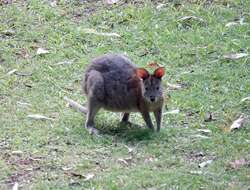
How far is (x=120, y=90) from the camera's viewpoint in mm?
7414

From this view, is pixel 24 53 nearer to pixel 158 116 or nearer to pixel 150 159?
pixel 158 116

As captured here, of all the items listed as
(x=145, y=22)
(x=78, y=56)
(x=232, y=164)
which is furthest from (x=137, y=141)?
(x=145, y=22)

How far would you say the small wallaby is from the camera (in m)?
7.28

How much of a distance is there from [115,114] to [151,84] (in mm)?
1011

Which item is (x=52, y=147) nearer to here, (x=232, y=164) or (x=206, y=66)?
(x=232, y=164)

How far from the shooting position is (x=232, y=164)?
654 centimetres

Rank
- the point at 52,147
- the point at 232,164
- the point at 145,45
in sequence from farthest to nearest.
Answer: the point at 145,45, the point at 52,147, the point at 232,164

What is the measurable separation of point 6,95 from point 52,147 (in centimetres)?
154

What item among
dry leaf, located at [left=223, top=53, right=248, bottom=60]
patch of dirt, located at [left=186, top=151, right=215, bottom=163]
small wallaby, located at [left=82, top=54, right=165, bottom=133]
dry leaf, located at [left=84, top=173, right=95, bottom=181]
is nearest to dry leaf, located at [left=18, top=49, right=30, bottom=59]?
small wallaby, located at [left=82, top=54, right=165, bottom=133]

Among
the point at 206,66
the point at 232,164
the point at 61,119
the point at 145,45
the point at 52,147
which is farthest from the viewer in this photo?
the point at 145,45

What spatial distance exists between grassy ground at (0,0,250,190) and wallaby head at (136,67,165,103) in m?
0.37

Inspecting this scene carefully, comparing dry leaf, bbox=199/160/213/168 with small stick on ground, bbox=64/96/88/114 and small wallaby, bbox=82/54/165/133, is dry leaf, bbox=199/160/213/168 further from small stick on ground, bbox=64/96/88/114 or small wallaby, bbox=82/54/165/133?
small stick on ground, bbox=64/96/88/114

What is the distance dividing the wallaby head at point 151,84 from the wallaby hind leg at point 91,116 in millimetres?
519

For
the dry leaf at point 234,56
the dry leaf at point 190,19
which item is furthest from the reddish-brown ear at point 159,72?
the dry leaf at point 190,19
